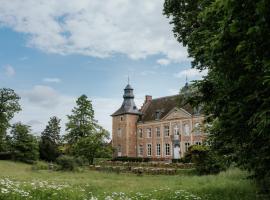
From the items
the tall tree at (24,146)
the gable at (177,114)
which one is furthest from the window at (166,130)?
the tall tree at (24,146)

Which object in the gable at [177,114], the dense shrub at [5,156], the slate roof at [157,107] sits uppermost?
the slate roof at [157,107]

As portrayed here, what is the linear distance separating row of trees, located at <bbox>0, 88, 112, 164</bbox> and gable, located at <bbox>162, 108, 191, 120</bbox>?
14.1 m

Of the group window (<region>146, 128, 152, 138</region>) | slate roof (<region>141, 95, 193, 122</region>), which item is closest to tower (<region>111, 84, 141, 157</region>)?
slate roof (<region>141, 95, 193, 122</region>)

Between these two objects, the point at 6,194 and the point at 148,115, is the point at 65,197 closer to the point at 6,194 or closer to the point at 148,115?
the point at 6,194

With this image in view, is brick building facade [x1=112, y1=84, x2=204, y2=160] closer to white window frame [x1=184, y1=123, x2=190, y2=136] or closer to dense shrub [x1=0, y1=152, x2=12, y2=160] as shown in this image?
white window frame [x1=184, y1=123, x2=190, y2=136]

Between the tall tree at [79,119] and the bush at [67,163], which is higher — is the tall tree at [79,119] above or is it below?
above

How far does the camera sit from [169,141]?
193ft

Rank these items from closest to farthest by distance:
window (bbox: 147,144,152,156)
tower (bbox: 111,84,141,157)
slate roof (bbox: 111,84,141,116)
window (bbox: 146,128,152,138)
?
1. window (bbox: 147,144,152,156)
2. window (bbox: 146,128,152,138)
3. tower (bbox: 111,84,141,157)
4. slate roof (bbox: 111,84,141,116)

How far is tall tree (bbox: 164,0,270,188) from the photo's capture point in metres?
6.66

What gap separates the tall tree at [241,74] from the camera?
6664 mm

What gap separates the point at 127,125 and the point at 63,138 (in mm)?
16370

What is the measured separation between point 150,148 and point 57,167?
30148 mm

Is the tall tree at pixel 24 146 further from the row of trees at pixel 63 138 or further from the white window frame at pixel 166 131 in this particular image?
the white window frame at pixel 166 131

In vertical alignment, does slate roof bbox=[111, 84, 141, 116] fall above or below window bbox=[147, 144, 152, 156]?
above
